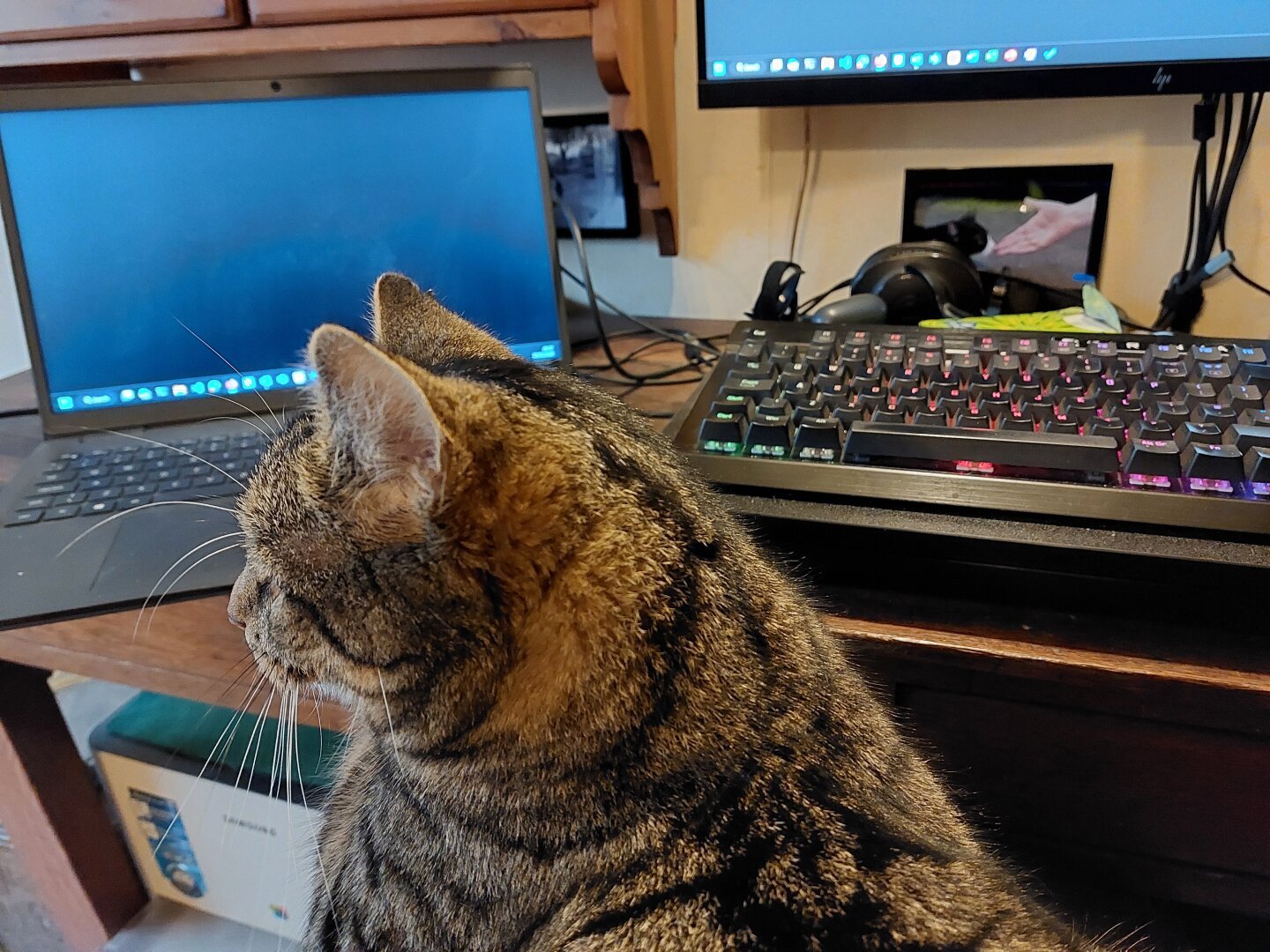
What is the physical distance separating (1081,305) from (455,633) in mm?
770

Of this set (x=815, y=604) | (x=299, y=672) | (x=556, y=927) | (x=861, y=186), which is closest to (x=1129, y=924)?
(x=815, y=604)

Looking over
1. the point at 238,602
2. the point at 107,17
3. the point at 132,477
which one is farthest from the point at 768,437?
the point at 107,17

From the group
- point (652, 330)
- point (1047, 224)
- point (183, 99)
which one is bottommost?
point (652, 330)

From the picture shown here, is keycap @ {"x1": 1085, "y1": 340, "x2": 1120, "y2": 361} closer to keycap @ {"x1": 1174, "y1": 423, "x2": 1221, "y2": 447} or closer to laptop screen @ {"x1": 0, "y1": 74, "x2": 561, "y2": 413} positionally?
keycap @ {"x1": 1174, "y1": 423, "x2": 1221, "y2": 447}

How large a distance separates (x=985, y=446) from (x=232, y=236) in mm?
728

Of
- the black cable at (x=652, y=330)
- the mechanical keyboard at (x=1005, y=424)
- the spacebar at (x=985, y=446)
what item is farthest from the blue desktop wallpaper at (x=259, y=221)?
the spacebar at (x=985, y=446)

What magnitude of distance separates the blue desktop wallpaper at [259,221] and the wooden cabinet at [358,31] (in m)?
0.06

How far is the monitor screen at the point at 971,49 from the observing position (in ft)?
2.18

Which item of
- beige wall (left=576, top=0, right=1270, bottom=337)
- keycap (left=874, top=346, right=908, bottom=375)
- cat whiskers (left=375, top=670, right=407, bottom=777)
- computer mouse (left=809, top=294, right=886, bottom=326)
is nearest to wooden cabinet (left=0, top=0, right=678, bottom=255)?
beige wall (left=576, top=0, right=1270, bottom=337)

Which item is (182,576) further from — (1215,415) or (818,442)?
(1215,415)

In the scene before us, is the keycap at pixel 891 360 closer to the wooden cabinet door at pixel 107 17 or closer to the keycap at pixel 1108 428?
the keycap at pixel 1108 428

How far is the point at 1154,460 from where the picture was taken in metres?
0.47

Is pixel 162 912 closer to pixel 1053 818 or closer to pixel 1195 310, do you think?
pixel 1053 818

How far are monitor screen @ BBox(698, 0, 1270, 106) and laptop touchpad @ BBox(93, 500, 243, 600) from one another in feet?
2.00
